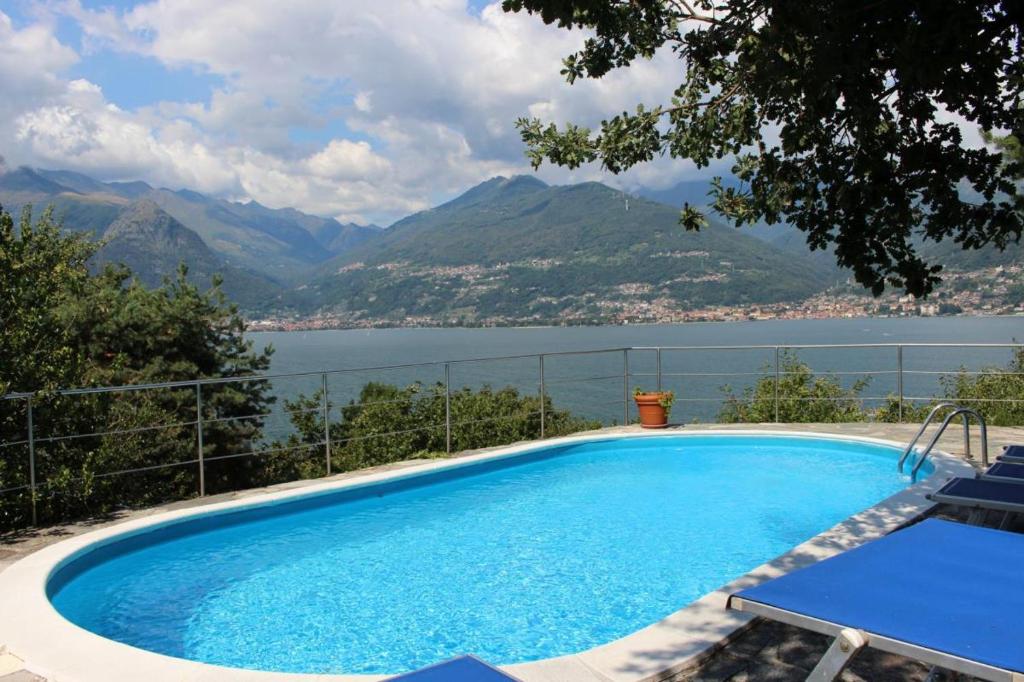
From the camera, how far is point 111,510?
5.14m

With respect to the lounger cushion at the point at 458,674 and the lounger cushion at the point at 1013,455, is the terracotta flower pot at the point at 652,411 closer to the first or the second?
the lounger cushion at the point at 1013,455

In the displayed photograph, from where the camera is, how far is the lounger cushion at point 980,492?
138 inches

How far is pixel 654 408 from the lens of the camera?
27.6ft

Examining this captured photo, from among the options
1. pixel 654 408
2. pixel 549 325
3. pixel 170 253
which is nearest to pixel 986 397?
A: pixel 654 408

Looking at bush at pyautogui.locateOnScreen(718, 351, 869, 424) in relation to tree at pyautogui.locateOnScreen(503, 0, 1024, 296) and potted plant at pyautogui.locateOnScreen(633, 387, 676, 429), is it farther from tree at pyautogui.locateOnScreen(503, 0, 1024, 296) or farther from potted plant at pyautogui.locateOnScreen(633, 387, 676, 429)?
tree at pyautogui.locateOnScreen(503, 0, 1024, 296)

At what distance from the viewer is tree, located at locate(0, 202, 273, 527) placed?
Answer: 185 inches

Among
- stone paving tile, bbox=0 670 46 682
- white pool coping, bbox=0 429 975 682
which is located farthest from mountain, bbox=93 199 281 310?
stone paving tile, bbox=0 670 46 682

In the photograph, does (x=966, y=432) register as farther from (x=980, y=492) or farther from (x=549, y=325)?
(x=549, y=325)

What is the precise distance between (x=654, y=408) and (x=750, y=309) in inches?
2587

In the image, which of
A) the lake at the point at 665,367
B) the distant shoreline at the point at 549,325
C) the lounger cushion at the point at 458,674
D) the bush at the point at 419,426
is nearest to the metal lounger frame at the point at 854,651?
the lounger cushion at the point at 458,674

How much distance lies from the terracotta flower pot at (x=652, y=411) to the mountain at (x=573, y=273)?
2454 inches

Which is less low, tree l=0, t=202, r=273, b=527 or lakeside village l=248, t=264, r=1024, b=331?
lakeside village l=248, t=264, r=1024, b=331

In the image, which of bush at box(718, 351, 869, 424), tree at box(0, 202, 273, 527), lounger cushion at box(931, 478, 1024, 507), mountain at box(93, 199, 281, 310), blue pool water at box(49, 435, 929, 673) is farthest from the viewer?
mountain at box(93, 199, 281, 310)

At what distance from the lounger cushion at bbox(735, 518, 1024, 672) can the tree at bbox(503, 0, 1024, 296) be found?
1.82 m
